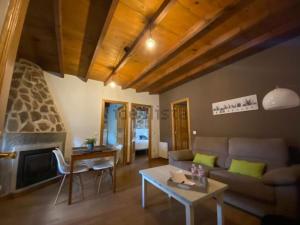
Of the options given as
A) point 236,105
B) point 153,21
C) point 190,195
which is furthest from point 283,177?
point 153,21

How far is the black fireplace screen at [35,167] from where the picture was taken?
2.59 m

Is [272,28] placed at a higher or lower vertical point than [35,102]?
higher

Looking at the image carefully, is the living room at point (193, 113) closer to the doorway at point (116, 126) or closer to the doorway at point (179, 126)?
the doorway at point (116, 126)

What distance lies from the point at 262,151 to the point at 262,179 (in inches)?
25.9

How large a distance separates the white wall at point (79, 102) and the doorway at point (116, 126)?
0.20 m

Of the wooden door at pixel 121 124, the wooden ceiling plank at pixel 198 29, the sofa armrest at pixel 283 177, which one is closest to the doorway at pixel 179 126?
the wooden door at pixel 121 124

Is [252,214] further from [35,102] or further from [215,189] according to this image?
[35,102]

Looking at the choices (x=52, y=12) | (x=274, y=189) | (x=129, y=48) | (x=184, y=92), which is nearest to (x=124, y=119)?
(x=184, y=92)

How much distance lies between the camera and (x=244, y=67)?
3.11m

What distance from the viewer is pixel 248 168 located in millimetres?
2275

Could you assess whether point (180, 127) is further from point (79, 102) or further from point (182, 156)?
point (79, 102)

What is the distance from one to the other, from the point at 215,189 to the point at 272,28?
2.66 metres

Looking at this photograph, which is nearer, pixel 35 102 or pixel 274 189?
pixel 274 189

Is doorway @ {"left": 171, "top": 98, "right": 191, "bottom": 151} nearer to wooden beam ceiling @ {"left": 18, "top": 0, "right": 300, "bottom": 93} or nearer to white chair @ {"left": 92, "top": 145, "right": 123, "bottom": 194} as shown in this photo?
wooden beam ceiling @ {"left": 18, "top": 0, "right": 300, "bottom": 93}
